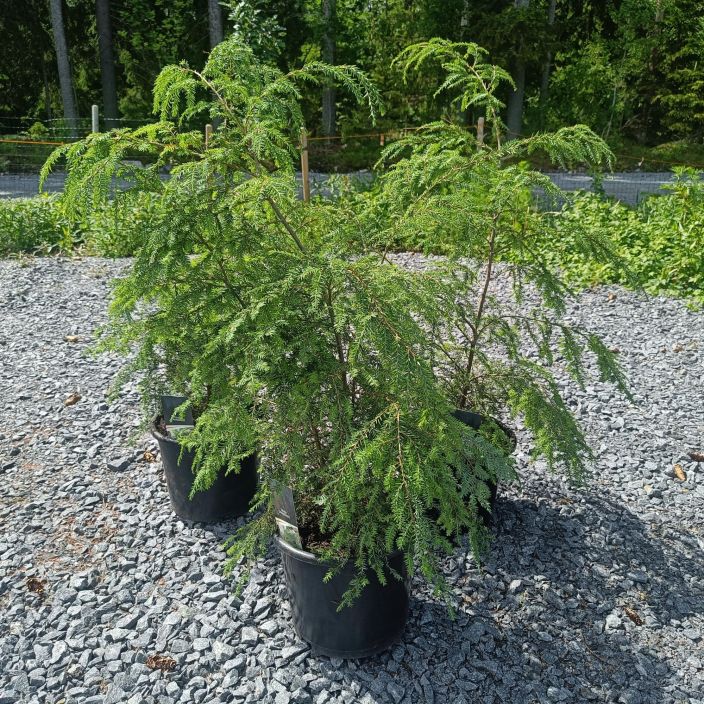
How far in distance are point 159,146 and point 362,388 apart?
96 centimetres

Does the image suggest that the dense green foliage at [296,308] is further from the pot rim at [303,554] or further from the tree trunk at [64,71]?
the tree trunk at [64,71]

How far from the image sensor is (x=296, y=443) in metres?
2.10

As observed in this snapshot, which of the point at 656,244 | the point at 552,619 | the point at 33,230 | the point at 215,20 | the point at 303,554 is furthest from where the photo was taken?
the point at 215,20

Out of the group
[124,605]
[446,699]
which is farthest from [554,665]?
[124,605]

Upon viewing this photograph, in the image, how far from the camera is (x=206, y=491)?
2.96 meters

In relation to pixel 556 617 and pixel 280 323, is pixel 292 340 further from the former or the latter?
pixel 556 617

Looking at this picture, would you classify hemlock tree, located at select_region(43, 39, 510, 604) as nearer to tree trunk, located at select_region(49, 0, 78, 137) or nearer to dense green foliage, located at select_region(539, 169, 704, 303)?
dense green foliage, located at select_region(539, 169, 704, 303)

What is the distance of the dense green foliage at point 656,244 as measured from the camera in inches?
229

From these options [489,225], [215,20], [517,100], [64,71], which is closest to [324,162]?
[215,20]

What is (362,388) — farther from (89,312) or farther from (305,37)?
(305,37)

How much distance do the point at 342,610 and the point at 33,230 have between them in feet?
21.6

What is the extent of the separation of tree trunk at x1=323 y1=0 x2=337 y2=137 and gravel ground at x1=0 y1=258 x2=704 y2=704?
13135 mm

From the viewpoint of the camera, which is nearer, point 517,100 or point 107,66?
point 517,100

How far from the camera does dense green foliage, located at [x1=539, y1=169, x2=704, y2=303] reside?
582cm
